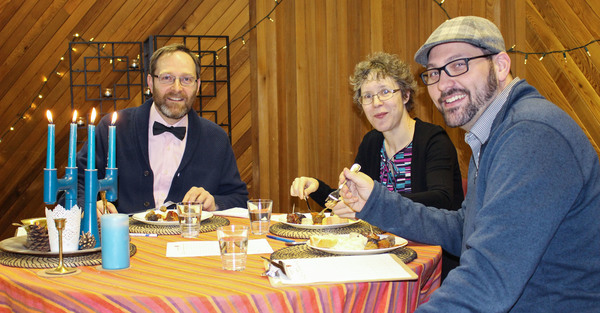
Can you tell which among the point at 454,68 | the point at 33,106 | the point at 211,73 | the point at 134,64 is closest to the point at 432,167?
the point at 454,68

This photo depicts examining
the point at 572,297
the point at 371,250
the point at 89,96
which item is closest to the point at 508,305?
the point at 572,297

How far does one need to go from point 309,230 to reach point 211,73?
10.8 feet

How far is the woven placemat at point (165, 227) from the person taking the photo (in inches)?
75.4

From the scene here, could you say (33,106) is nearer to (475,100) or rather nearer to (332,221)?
(332,221)

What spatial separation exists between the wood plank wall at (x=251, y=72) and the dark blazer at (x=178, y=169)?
1.70 metres

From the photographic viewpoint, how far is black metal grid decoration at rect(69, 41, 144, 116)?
473 cm

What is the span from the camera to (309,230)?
1910 mm

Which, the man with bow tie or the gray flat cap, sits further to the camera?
the man with bow tie

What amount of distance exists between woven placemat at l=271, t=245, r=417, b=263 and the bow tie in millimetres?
1435

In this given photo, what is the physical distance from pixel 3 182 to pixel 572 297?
4807mm

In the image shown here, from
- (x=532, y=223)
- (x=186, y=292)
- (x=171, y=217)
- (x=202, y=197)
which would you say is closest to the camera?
(x=532, y=223)

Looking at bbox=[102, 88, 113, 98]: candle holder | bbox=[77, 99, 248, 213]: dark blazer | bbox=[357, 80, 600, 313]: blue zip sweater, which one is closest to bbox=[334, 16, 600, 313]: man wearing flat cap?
bbox=[357, 80, 600, 313]: blue zip sweater

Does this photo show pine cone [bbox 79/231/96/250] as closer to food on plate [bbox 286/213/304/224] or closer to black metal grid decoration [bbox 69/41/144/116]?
food on plate [bbox 286/213/304/224]

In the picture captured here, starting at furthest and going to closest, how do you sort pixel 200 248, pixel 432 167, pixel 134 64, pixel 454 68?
pixel 134 64, pixel 432 167, pixel 200 248, pixel 454 68
